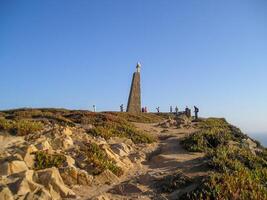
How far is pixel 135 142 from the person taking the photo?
19.0m

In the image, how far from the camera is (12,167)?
33.4 ft

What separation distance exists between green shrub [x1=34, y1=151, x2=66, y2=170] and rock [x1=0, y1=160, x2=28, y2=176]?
0.52 metres

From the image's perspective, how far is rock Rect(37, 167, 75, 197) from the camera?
9.23m

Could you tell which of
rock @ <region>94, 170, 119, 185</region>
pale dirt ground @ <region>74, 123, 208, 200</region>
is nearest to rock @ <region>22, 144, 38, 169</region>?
pale dirt ground @ <region>74, 123, 208, 200</region>

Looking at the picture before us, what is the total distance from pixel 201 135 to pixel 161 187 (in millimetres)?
8717

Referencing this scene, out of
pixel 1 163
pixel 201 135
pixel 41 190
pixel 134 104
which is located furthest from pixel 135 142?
pixel 134 104

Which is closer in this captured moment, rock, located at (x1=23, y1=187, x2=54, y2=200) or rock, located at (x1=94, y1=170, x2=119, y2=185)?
rock, located at (x1=23, y1=187, x2=54, y2=200)

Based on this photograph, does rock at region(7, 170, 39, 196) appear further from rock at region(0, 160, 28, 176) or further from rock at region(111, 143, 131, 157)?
rock at region(111, 143, 131, 157)

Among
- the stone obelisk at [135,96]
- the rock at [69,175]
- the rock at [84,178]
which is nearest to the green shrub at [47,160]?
the rock at [69,175]

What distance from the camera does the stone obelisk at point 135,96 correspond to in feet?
135

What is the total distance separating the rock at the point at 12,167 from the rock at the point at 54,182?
96 cm

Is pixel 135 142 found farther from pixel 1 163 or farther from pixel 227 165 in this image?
pixel 1 163

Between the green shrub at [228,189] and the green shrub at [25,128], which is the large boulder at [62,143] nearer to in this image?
the green shrub at [25,128]

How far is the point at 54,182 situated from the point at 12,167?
1.69 m
